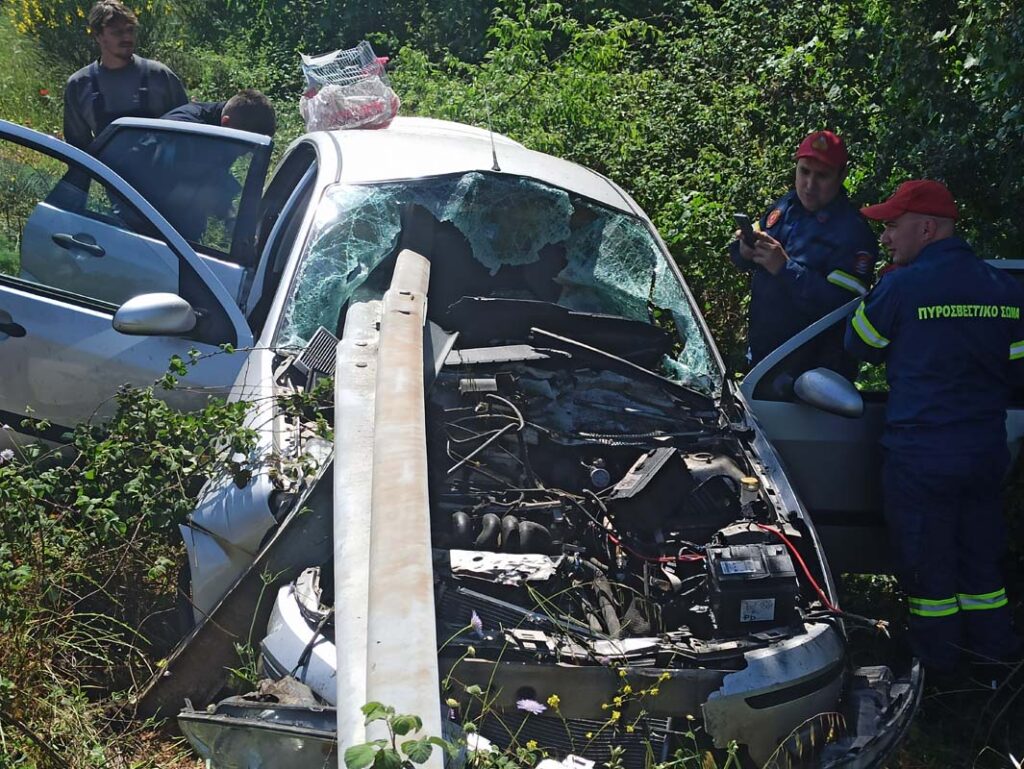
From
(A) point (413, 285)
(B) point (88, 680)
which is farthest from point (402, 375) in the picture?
(B) point (88, 680)

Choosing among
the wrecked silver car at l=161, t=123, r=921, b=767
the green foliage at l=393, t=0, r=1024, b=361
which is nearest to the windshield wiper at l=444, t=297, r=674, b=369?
the wrecked silver car at l=161, t=123, r=921, b=767

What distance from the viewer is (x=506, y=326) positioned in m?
4.83

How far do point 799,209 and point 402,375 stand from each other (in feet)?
9.38

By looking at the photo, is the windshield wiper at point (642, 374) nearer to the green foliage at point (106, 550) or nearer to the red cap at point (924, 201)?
the red cap at point (924, 201)

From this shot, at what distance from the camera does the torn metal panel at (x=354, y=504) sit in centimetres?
236

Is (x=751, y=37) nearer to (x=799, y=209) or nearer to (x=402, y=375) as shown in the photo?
(x=799, y=209)

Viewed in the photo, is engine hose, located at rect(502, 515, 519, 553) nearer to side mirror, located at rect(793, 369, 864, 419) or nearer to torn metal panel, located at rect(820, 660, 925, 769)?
torn metal panel, located at rect(820, 660, 925, 769)

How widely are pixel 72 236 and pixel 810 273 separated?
11.0 ft

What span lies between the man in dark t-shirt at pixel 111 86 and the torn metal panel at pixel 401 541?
412 cm

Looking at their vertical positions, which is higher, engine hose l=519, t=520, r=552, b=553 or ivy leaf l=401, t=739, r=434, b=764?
engine hose l=519, t=520, r=552, b=553

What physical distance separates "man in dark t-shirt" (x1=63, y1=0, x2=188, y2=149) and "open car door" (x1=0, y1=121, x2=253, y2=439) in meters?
2.27

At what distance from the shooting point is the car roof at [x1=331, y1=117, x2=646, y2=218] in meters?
5.16

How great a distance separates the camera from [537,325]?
4.84 m

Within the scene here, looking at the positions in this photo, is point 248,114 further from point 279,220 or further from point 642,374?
point 642,374
